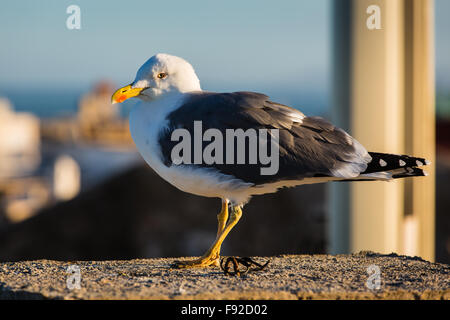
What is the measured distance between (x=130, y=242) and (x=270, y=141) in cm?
799

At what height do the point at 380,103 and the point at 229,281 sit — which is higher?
the point at 380,103

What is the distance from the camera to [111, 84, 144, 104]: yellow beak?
4.40m

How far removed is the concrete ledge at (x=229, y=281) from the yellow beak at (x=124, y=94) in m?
1.13

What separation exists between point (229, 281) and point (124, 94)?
143 centimetres

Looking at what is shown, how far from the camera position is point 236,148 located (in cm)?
424

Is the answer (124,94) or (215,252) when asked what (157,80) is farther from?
(215,252)

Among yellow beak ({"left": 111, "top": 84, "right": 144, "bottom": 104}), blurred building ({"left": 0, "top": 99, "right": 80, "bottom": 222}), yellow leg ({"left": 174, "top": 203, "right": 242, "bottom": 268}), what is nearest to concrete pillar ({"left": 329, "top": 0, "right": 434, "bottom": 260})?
yellow leg ({"left": 174, "top": 203, "right": 242, "bottom": 268})

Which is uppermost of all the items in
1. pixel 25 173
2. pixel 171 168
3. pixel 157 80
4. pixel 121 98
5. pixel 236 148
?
pixel 157 80

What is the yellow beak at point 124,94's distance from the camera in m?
4.40

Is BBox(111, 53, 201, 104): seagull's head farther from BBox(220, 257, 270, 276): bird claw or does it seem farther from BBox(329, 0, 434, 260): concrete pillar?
BBox(329, 0, 434, 260): concrete pillar

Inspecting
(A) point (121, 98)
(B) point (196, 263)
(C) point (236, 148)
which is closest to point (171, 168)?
(C) point (236, 148)

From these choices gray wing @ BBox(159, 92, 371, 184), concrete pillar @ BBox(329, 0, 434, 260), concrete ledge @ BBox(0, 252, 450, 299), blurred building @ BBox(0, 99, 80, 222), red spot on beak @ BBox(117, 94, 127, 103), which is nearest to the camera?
concrete ledge @ BBox(0, 252, 450, 299)

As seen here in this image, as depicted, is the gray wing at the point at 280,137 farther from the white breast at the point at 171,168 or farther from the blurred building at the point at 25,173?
the blurred building at the point at 25,173

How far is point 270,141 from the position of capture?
422cm
